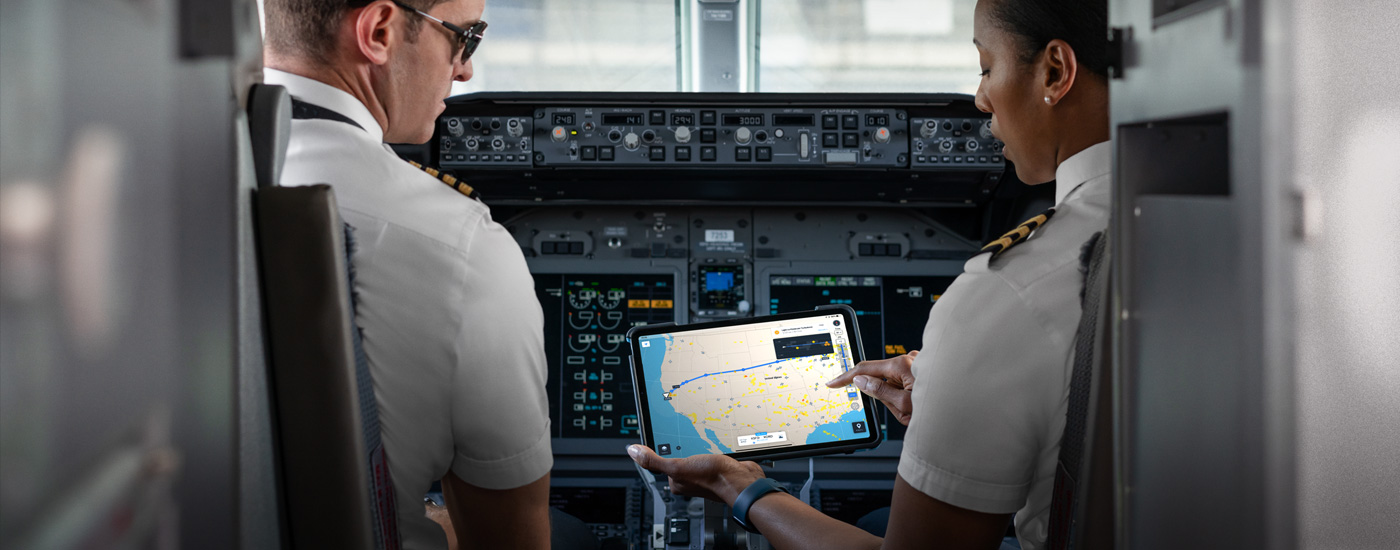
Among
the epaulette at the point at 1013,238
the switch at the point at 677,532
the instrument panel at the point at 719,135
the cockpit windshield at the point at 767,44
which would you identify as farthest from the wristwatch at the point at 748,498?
the cockpit windshield at the point at 767,44

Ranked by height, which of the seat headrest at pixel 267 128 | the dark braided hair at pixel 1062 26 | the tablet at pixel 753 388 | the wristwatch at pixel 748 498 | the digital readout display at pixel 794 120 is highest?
the digital readout display at pixel 794 120

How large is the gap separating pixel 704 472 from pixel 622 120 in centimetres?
124

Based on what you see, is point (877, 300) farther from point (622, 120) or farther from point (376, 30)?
point (376, 30)

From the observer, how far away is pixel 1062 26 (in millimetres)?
1073

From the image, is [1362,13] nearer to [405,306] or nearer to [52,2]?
[52,2]

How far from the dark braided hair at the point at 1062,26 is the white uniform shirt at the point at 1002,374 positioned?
175mm

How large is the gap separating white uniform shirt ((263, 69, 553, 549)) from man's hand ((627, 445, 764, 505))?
579 millimetres

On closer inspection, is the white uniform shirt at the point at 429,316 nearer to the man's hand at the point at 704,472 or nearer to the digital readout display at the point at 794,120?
the man's hand at the point at 704,472

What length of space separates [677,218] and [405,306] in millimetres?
1864

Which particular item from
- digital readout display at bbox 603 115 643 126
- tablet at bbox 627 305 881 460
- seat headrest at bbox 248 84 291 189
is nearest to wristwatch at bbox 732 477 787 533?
tablet at bbox 627 305 881 460

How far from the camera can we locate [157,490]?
0.46m

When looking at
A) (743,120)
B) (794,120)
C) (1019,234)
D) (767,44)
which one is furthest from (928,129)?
(1019,234)

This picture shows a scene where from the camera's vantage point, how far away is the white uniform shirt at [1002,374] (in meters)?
0.99

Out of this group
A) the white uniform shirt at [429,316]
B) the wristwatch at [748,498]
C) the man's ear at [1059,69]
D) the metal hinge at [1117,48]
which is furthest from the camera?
the wristwatch at [748,498]
